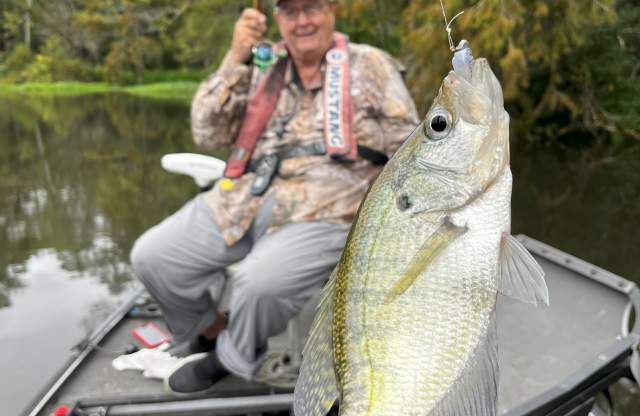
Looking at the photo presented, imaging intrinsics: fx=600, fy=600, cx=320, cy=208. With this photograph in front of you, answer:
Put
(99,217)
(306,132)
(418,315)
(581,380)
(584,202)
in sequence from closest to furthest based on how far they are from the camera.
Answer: (418,315)
(581,380)
(306,132)
(99,217)
(584,202)

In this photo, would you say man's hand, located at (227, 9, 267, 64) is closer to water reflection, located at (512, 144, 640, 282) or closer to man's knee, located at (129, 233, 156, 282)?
man's knee, located at (129, 233, 156, 282)

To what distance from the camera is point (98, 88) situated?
33.6 m

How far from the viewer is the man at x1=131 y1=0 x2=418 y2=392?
96.6 inches

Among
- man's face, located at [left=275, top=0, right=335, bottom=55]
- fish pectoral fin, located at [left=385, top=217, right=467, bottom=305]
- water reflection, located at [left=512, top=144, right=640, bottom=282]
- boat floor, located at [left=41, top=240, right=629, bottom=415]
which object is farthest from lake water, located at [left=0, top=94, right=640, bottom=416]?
fish pectoral fin, located at [left=385, top=217, right=467, bottom=305]

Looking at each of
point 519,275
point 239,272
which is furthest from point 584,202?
point 519,275

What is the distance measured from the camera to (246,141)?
2797mm

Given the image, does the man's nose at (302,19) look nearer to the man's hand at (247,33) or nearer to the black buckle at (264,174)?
the man's hand at (247,33)

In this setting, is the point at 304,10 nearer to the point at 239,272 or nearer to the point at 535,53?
the point at 239,272

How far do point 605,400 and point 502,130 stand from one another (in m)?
2.11

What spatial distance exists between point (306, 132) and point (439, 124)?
63.5 inches

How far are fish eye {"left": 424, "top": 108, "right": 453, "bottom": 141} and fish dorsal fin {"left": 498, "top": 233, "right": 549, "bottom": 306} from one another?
0.74 ft

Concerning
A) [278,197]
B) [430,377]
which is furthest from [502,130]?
[278,197]

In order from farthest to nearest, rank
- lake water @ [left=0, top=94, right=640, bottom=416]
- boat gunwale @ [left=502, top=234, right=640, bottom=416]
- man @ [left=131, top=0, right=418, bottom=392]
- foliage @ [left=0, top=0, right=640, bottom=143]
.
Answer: foliage @ [left=0, top=0, right=640, bottom=143] < lake water @ [left=0, top=94, right=640, bottom=416] < man @ [left=131, top=0, right=418, bottom=392] < boat gunwale @ [left=502, top=234, right=640, bottom=416]

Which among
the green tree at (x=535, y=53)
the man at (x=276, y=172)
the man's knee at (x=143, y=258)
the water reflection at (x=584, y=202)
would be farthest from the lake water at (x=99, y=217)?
the man at (x=276, y=172)
